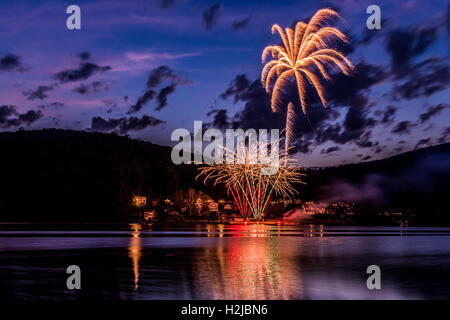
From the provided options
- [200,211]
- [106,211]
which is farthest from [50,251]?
[200,211]

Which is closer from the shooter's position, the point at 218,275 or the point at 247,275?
the point at 247,275

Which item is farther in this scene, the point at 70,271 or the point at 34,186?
the point at 34,186

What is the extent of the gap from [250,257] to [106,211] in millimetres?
92079

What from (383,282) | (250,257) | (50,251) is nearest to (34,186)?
(50,251)

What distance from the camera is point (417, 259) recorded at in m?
29.7

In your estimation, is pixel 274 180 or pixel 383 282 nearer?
pixel 383 282

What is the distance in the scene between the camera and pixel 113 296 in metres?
15.7

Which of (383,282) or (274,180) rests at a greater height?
(274,180)

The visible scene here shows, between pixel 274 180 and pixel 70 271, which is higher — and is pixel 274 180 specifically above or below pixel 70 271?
above
